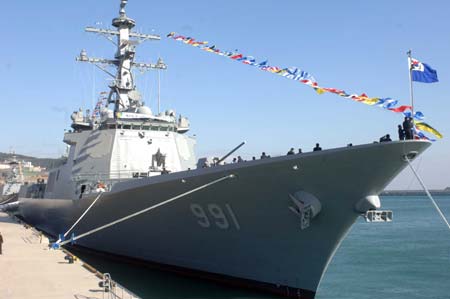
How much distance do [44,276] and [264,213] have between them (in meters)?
5.11

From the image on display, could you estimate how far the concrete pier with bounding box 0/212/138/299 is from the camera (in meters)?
8.40

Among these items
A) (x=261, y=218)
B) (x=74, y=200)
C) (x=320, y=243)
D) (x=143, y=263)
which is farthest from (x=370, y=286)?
(x=74, y=200)

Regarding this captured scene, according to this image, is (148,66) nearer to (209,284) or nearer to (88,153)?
(88,153)

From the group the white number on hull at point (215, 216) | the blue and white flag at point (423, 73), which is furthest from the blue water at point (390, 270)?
the blue and white flag at point (423, 73)

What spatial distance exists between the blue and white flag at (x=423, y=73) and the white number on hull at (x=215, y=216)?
5.00 metres

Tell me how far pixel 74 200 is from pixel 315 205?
9784 mm

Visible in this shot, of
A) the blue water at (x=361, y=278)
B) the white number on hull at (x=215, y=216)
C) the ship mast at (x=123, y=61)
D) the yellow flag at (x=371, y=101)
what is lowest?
the blue water at (x=361, y=278)

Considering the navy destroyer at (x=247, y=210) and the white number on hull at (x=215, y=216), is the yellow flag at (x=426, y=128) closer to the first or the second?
the navy destroyer at (x=247, y=210)

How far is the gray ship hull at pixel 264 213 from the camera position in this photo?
9.42 meters

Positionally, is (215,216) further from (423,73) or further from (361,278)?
(361,278)

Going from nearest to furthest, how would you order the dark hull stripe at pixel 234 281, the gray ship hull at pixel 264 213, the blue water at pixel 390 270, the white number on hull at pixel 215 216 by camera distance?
the gray ship hull at pixel 264 213 < the dark hull stripe at pixel 234 281 < the white number on hull at pixel 215 216 < the blue water at pixel 390 270

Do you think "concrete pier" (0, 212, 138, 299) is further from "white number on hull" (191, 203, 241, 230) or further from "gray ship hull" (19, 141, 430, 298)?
"white number on hull" (191, 203, 241, 230)

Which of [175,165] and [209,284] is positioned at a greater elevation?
[175,165]

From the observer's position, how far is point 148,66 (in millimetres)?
22453
